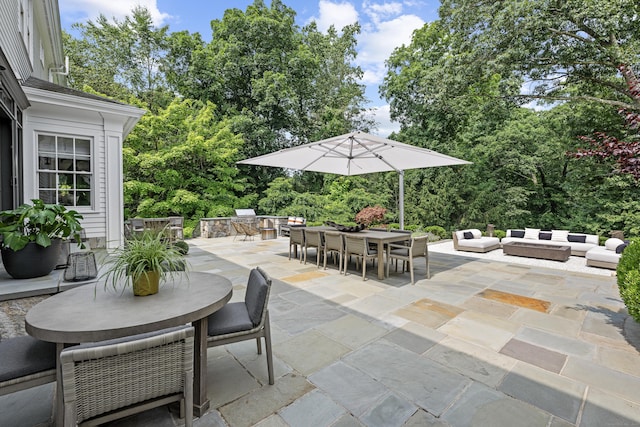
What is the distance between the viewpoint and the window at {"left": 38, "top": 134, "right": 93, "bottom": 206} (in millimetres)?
4773

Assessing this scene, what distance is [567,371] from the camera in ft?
7.63

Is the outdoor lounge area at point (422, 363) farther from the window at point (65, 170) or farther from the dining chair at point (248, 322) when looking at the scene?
the window at point (65, 170)

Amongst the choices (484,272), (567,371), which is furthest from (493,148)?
(567,371)

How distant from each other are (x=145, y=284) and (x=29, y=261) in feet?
3.51

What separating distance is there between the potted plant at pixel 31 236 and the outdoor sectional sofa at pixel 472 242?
8223mm

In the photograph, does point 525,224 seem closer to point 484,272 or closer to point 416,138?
point 416,138

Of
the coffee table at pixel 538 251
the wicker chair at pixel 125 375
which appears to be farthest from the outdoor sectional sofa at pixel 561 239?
the wicker chair at pixel 125 375

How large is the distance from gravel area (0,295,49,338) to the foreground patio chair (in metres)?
0.39

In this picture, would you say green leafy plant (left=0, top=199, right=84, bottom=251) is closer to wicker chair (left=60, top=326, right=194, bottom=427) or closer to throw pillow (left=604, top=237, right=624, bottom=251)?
wicker chair (left=60, top=326, right=194, bottom=427)

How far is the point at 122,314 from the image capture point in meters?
1.56

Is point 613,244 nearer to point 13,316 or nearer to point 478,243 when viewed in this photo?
point 478,243

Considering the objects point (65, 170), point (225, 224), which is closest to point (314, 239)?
point (65, 170)

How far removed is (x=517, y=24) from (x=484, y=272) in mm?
7816

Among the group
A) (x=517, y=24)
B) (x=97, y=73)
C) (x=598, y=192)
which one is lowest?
(x=598, y=192)
